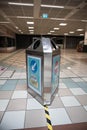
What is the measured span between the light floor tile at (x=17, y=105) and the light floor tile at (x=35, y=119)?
0.25 m

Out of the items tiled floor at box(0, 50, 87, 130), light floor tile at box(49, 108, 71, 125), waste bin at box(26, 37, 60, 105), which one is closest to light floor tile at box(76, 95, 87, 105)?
tiled floor at box(0, 50, 87, 130)

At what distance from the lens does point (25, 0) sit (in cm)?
558

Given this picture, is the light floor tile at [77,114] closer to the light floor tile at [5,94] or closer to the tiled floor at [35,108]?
the tiled floor at [35,108]

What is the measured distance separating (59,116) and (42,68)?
92 cm

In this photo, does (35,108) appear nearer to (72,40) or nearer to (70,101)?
(70,101)

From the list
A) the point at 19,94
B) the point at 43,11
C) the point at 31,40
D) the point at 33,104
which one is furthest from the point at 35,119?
the point at 31,40

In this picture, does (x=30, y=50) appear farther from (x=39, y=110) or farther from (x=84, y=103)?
(x=84, y=103)

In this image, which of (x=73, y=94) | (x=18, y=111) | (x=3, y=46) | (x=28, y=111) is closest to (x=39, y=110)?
(x=28, y=111)

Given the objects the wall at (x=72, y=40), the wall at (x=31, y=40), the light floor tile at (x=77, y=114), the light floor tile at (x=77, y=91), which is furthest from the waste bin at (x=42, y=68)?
the wall at (x=72, y=40)

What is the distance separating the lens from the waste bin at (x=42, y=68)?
2332mm

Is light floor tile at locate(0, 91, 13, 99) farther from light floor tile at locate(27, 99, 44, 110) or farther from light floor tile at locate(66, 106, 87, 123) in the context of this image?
light floor tile at locate(66, 106, 87, 123)

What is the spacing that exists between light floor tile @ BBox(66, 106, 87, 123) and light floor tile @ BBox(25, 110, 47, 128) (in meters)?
0.50

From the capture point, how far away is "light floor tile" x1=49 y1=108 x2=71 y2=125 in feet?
6.80

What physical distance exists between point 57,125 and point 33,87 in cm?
109
